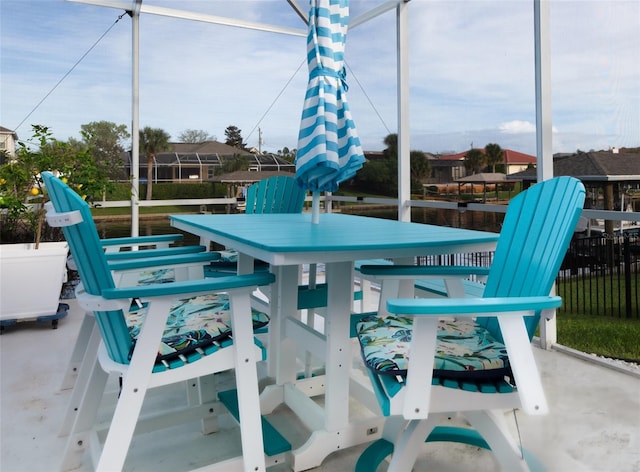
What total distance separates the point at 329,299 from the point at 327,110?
36.4 inches

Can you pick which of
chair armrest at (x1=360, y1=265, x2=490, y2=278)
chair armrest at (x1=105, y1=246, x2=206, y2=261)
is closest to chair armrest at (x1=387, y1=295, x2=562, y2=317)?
chair armrest at (x1=360, y1=265, x2=490, y2=278)

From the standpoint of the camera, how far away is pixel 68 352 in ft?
10.9

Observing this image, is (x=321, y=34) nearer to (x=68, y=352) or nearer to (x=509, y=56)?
(x=509, y=56)

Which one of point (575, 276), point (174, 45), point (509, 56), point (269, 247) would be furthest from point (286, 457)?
point (174, 45)

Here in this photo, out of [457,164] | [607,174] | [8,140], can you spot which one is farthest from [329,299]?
[8,140]

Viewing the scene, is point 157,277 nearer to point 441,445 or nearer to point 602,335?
point 441,445

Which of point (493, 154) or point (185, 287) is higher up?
point (493, 154)

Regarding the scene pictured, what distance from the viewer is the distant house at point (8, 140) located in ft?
15.0

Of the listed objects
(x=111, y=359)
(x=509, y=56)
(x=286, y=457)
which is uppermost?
(x=509, y=56)

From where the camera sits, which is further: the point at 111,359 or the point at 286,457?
the point at 286,457

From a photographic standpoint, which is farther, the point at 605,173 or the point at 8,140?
the point at 8,140

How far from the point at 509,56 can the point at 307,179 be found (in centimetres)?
207

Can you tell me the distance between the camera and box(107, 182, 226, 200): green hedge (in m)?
5.11

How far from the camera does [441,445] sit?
2.07 metres
